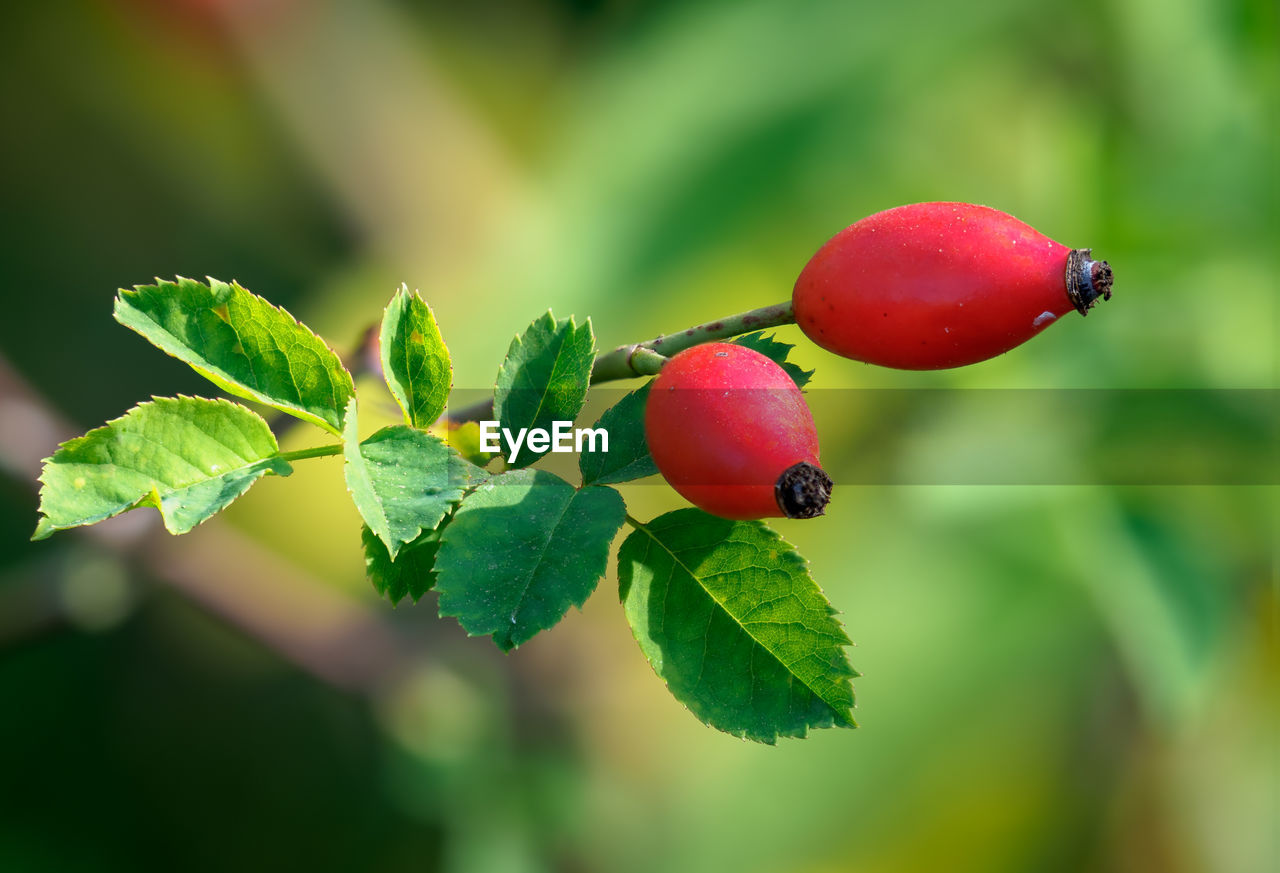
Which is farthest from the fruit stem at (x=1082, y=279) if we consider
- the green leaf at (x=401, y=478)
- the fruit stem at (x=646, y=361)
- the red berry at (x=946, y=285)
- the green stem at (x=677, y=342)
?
the green leaf at (x=401, y=478)

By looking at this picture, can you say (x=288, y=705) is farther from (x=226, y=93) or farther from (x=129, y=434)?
(x=129, y=434)

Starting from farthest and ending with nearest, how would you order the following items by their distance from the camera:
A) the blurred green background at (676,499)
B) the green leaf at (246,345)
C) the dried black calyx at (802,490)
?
1. the blurred green background at (676,499)
2. the green leaf at (246,345)
3. the dried black calyx at (802,490)

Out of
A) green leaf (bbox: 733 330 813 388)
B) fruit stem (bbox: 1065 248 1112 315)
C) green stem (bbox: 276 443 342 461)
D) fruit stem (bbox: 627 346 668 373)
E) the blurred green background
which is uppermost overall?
the blurred green background

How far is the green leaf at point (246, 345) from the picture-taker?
2.68 ft

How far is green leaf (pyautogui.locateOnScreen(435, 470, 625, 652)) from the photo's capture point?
72 cm

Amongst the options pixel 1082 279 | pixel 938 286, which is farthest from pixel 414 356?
pixel 1082 279

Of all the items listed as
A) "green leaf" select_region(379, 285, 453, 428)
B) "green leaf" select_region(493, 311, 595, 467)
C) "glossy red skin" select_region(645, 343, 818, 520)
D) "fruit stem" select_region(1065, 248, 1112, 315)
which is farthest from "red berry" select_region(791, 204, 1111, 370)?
"green leaf" select_region(379, 285, 453, 428)

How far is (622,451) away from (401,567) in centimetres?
21

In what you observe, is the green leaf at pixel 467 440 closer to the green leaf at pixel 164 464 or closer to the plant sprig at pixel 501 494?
the plant sprig at pixel 501 494

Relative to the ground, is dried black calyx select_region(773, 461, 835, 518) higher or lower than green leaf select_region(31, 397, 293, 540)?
higher

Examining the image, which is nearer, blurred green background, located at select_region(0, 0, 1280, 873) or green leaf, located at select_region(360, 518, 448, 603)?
green leaf, located at select_region(360, 518, 448, 603)

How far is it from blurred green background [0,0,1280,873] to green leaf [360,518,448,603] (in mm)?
1645

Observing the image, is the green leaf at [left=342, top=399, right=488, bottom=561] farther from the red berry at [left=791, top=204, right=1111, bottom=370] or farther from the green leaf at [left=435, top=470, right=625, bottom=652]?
the red berry at [left=791, top=204, right=1111, bottom=370]

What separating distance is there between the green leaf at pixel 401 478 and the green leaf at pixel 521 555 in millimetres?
21
